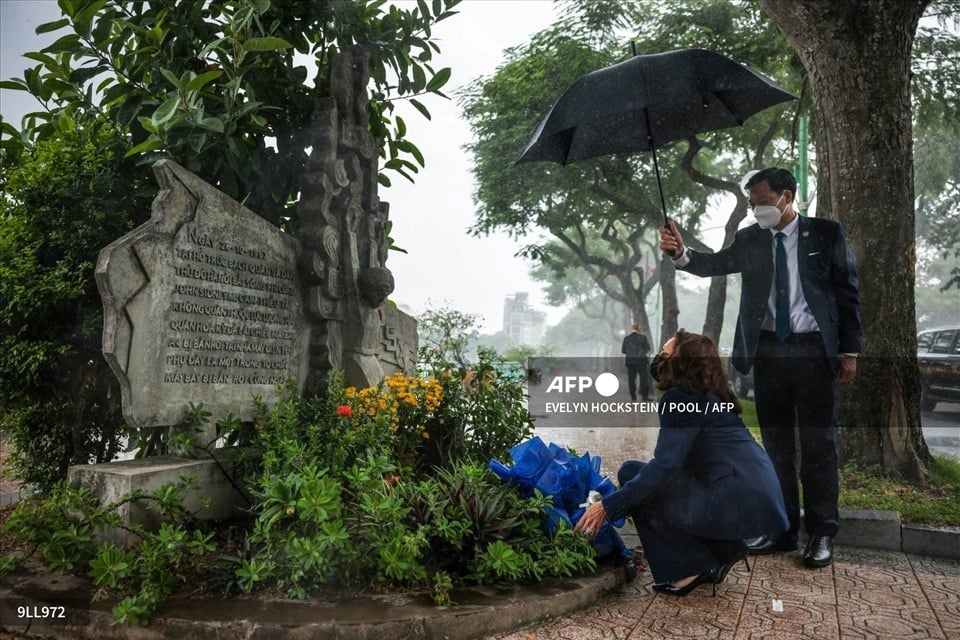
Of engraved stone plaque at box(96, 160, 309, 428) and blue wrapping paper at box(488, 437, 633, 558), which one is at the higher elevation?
engraved stone plaque at box(96, 160, 309, 428)

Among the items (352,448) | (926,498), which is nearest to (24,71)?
(352,448)

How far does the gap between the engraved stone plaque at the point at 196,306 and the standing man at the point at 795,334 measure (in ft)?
7.68

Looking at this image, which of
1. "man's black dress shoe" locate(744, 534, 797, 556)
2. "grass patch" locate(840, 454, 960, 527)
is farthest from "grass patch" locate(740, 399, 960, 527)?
"man's black dress shoe" locate(744, 534, 797, 556)

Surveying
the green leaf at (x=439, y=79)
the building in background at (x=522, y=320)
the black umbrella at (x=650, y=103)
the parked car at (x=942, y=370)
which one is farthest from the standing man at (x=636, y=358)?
the building in background at (x=522, y=320)

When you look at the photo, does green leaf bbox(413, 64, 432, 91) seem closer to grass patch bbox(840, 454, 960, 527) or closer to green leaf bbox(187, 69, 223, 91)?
green leaf bbox(187, 69, 223, 91)

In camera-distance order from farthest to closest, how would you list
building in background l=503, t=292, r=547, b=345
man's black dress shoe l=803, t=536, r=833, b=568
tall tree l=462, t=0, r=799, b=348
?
building in background l=503, t=292, r=547, b=345 → tall tree l=462, t=0, r=799, b=348 → man's black dress shoe l=803, t=536, r=833, b=568

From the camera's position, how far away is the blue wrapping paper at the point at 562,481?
3.47 meters

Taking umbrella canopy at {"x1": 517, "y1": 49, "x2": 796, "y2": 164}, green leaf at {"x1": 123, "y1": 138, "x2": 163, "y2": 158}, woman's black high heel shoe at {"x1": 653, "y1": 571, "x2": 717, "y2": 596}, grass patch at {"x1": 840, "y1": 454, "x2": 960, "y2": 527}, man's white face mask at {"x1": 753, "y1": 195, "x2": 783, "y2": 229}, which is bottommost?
woman's black high heel shoe at {"x1": 653, "y1": 571, "x2": 717, "y2": 596}

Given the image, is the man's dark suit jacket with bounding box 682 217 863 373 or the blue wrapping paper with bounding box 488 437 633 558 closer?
the blue wrapping paper with bounding box 488 437 633 558

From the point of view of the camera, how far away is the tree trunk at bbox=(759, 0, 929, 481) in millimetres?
4820

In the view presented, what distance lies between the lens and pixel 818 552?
367 cm

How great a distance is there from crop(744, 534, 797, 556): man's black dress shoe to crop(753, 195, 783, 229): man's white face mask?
1.66 metres

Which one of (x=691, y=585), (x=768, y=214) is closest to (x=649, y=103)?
(x=768, y=214)

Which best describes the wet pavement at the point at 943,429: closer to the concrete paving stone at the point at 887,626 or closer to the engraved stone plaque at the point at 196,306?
the concrete paving stone at the point at 887,626
